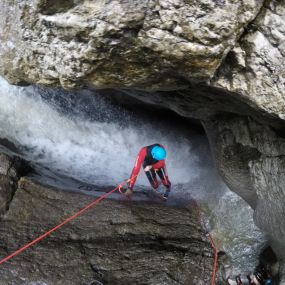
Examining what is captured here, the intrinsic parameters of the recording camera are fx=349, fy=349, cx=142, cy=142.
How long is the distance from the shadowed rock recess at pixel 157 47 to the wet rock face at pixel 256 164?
0.25m

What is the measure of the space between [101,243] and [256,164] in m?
2.83

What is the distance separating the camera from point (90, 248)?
564cm

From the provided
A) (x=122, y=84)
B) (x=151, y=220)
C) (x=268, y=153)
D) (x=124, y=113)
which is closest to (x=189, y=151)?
(x=124, y=113)

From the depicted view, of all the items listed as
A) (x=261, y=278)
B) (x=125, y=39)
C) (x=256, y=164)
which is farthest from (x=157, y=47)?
(x=261, y=278)

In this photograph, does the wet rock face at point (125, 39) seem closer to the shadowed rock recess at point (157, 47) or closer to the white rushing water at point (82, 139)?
the shadowed rock recess at point (157, 47)

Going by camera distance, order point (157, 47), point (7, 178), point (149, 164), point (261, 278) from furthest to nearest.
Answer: point (149, 164)
point (261, 278)
point (7, 178)
point (157, 47)

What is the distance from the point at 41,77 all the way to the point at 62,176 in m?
3.95

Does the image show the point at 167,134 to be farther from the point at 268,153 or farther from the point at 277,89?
the point at 277,89

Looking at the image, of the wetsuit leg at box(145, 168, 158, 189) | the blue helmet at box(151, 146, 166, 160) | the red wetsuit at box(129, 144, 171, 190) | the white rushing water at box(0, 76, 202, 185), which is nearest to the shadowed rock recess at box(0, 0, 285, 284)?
the blue helmet at box(151, 146, 166, 160)

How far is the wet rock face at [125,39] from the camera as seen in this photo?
327 cm

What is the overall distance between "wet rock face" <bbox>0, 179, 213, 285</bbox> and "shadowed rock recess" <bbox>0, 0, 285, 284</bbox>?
241cm

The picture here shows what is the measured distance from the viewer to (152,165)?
288 inches

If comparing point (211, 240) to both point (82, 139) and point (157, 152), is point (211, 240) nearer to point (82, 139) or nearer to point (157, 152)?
point (157, 152)

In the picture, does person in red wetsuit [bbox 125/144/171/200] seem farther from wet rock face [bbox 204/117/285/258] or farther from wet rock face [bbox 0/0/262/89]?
wet rock face [bbox 0/0/262/89]
